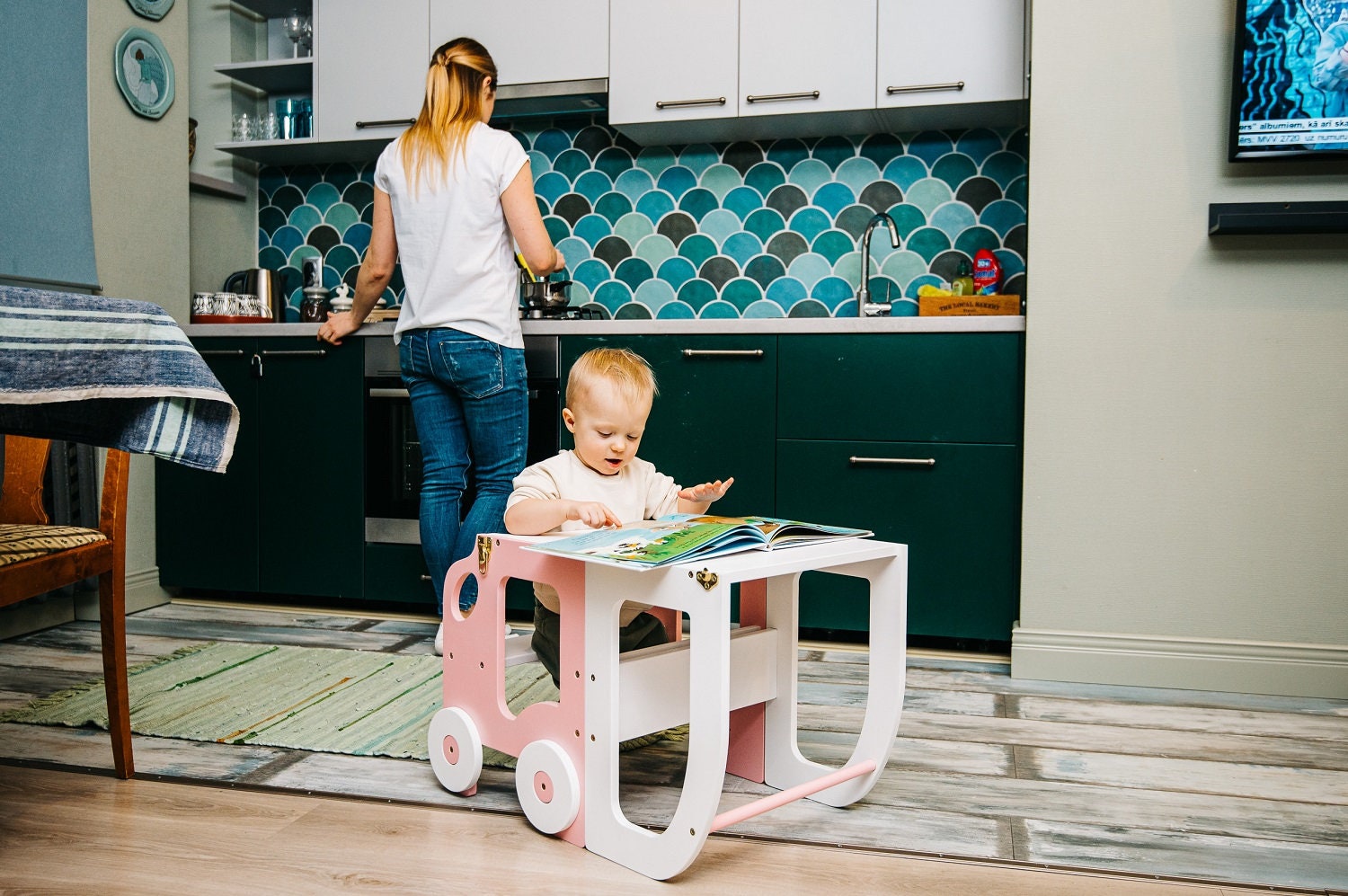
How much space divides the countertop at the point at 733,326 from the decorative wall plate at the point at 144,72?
65 cm

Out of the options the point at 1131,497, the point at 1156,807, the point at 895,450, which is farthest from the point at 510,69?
the point at 1156,807

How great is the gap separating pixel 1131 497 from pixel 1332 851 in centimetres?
96

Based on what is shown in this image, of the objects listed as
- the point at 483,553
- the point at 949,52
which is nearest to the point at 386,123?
the point at 949,52

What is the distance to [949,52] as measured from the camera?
8.82 ft

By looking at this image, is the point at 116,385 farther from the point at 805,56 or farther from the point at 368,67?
the point at 368,67

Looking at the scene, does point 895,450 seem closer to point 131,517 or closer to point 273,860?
point 273,860

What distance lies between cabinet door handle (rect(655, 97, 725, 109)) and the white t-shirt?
27.5 inches

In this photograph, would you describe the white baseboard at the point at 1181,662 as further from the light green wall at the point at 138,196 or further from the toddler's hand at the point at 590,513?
the light green wall at the point at 138,196

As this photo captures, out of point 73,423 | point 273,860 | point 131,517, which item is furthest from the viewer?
point 131,517

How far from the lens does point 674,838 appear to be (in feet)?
4.16

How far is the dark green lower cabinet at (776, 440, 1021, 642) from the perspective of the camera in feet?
8.01

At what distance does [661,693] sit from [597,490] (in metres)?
0.36

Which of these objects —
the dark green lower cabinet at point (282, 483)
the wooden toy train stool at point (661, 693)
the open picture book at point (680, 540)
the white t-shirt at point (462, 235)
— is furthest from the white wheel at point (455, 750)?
the dark green lower cabinet at point (282, 483)

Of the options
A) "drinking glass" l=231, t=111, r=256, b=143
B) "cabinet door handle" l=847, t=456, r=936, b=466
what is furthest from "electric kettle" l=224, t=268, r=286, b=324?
"cabinet door handle" l=847, t=456, r=936, b=466
